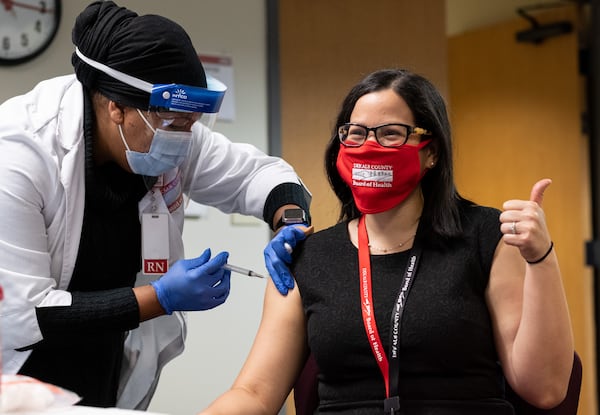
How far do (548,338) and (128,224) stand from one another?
1.02m

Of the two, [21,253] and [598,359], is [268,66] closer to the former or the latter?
[21,253]

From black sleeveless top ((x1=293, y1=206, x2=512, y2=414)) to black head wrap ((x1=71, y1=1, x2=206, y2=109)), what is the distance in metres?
0.57

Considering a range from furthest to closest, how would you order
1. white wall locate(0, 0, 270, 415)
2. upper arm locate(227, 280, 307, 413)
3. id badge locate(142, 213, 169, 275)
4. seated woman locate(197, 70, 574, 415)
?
white wall locate(0, 0, 270, 415) < id badge locate(142, 213, 169, 275) < upper arm locate(227, 280, 307, 413) < seated woman locate(197, 70, 574, 415)

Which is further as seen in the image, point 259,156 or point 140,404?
point 259,156

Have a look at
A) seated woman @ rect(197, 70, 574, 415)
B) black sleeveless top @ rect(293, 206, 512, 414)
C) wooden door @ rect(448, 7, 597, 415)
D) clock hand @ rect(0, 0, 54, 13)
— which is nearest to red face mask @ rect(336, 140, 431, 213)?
seated woman @ rect(197, 70, 574, 415)

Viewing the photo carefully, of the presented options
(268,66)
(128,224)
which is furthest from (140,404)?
(268,66)

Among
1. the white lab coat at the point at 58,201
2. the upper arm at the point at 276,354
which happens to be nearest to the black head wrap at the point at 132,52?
the white lab coat at the point at 58,201

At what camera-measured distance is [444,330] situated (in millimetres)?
1502

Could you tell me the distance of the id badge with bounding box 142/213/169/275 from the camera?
1910mm

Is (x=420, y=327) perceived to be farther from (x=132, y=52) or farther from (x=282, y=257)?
(x=132, y=52)

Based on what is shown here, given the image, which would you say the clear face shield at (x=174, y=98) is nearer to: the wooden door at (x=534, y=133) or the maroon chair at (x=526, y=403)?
the maroon chair at (x=526, y=403)

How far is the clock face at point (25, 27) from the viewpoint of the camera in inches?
107

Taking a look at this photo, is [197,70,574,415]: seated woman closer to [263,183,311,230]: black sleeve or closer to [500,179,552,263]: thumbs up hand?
[500,179,552,263]: thumbs up hand

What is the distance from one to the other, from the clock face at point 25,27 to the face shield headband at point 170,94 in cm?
106
